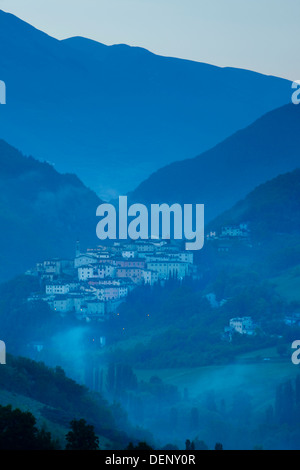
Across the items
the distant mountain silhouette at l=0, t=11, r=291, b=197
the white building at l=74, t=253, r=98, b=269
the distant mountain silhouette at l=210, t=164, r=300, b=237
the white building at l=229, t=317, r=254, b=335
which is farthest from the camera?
the distant mountain silhouette at l=0, t=11, r=291, b=197

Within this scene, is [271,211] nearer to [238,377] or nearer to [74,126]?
[238,377]

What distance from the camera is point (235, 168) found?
129m

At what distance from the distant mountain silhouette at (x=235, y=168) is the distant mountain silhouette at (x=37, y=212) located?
623cm

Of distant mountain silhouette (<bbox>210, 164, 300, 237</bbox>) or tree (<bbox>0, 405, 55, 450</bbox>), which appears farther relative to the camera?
distant mountain silhouette (<bbox>210, 164, 300, 237</bbox>)

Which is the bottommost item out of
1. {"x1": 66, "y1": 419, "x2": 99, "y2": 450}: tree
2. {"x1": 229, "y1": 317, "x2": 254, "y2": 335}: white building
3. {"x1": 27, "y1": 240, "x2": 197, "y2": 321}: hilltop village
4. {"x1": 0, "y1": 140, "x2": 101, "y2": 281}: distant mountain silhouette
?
{"x1": 66, "y1": 419, "x2": 99, "y2": 450}: tree

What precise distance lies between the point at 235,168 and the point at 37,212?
61.0 ft

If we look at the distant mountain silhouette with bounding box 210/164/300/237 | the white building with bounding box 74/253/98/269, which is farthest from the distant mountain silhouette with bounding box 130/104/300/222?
the white building with bounding box 74/253/98/269

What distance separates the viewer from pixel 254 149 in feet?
422

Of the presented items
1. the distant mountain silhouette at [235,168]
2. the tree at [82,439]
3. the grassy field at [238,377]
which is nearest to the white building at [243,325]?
the grassy field at [238,377]

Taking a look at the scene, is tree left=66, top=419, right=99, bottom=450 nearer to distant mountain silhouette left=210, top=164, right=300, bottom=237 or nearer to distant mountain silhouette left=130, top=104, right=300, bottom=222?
distant mountain silhouette left=210, top=164, right=300, bottom=237

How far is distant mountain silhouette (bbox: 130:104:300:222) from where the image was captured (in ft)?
406

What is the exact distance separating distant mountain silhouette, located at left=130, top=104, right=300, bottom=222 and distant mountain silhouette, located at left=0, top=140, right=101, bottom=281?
6.23 m

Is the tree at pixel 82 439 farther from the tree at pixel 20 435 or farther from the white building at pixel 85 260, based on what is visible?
the white building at pixel 85 260

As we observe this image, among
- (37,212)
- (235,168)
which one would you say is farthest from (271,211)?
(235,168)
